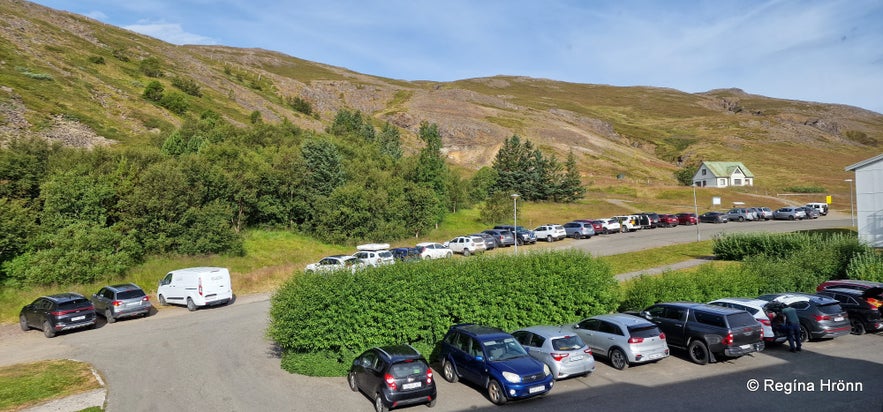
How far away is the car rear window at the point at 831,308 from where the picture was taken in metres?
17.8

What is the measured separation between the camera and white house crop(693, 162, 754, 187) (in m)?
102

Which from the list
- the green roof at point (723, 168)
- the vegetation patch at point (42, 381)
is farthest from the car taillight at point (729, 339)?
the green roof at point (723, 168)

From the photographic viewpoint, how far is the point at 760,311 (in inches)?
700

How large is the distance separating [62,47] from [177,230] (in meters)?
63.1

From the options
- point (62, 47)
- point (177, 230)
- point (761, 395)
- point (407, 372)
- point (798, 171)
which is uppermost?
point (62, 47)

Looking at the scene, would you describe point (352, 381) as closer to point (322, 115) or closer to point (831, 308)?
point (831, 308)

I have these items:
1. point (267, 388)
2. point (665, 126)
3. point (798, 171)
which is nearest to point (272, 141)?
point (267, 388)

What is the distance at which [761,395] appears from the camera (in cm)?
1304

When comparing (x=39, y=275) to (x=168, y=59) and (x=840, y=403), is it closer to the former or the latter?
(x=840, y=403)

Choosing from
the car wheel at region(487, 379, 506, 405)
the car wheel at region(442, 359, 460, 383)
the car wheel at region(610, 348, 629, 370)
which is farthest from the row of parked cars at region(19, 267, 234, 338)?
the car wheel at region(610, 348, 629, 370)

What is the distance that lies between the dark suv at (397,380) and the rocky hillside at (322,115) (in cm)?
4551

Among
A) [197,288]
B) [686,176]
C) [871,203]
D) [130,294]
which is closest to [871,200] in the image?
[871,203]

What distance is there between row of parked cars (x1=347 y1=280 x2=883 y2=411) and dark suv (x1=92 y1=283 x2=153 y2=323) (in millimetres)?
14983

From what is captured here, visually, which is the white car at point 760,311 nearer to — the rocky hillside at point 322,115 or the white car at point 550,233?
the white car at point 550,233
